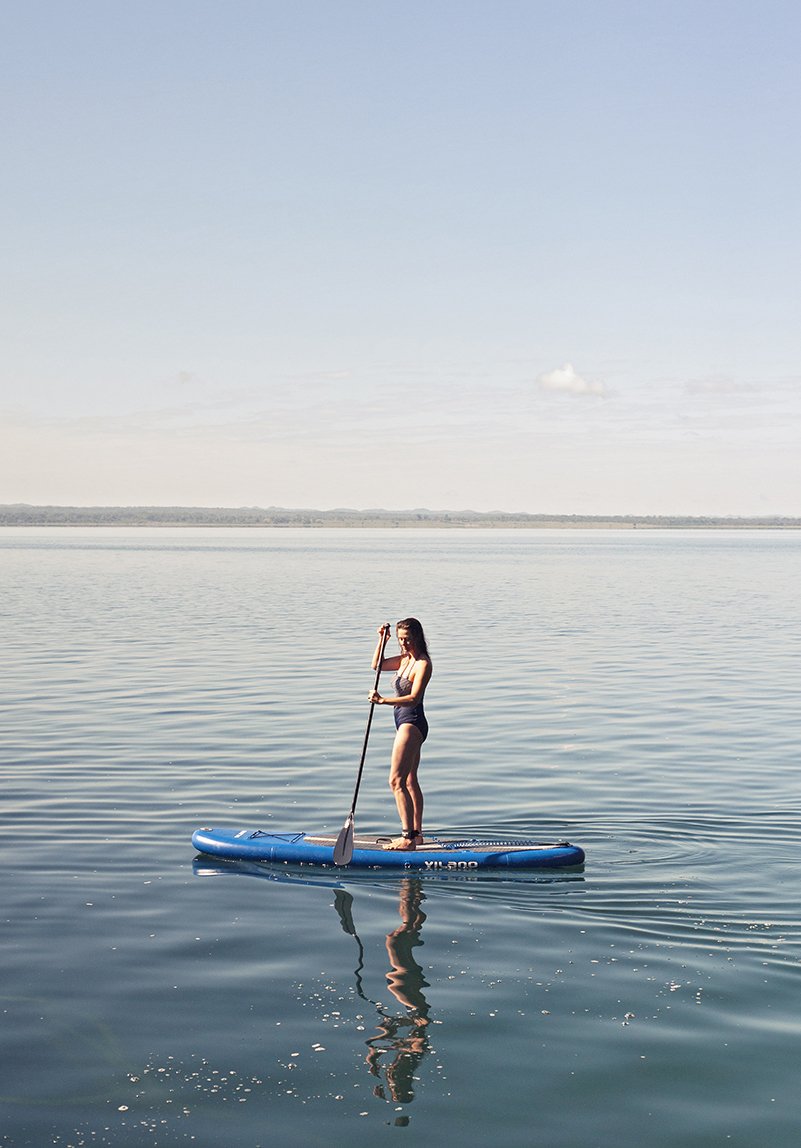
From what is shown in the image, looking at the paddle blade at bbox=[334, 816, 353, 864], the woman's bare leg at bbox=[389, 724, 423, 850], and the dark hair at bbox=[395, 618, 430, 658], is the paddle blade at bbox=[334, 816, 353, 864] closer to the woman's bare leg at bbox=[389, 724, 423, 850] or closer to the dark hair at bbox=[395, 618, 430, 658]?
the woman's bare leg at bbox=[389, 724, 423, 850]

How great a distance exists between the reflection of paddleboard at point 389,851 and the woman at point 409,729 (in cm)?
23

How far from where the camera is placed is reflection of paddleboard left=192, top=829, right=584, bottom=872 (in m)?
12.6

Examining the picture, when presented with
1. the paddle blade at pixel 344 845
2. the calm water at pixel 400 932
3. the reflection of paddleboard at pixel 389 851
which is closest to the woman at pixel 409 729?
the reflection of paddleboard at pixel 389 851

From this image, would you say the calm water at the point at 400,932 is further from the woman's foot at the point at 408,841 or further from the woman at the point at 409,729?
the woman at the point at 409,729

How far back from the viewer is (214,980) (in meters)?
9.79

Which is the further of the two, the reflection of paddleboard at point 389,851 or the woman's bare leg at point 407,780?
the woman's bare leg at point 407,780

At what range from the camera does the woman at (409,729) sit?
13.0m

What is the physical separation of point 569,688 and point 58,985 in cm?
1856

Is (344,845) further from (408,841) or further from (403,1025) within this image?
(403,1025)

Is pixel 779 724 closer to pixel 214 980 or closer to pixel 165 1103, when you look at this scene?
pixel 214 980

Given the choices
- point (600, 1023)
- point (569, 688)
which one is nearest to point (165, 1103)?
point (600, 1023)

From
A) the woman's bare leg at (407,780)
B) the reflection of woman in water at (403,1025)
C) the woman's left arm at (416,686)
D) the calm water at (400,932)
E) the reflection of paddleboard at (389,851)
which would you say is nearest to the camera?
the calm water at (400,932)

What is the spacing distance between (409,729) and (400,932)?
2.59 metres

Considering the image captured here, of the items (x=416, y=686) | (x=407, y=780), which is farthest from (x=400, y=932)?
(x=416, y=686)
